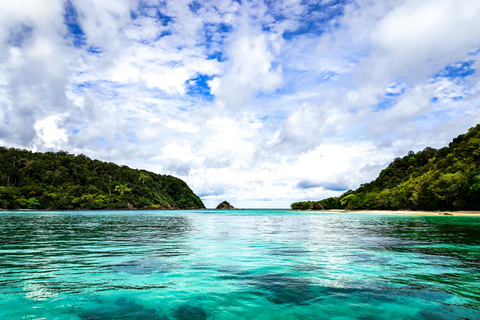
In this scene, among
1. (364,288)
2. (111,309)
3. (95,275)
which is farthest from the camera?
(95,275)

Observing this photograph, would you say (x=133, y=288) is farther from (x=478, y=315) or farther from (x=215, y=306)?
(x=478, y=315)

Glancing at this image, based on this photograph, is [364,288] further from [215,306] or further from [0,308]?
[0,308]

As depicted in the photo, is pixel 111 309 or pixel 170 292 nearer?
pixel 111 309

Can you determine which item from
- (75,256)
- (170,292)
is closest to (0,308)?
(170,292)

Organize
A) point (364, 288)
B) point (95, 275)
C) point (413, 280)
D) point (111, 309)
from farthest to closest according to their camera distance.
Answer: point (95, 275), point (413, 280), point (364, 288), point (111, 309)

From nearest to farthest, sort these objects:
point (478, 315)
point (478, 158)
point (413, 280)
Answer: point (478, 315)
point (413, 280)
point (478, 158)

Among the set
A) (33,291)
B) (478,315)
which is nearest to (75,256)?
(33,291)

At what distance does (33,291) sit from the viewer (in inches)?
432

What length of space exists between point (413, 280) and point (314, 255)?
7875mm

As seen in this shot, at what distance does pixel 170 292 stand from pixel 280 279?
5253 millimetres

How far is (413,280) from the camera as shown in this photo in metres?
12.9

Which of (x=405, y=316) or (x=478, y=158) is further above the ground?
(x=478, y=158)

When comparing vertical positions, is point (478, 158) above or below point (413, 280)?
above

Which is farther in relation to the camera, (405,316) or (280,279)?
(280,279)
